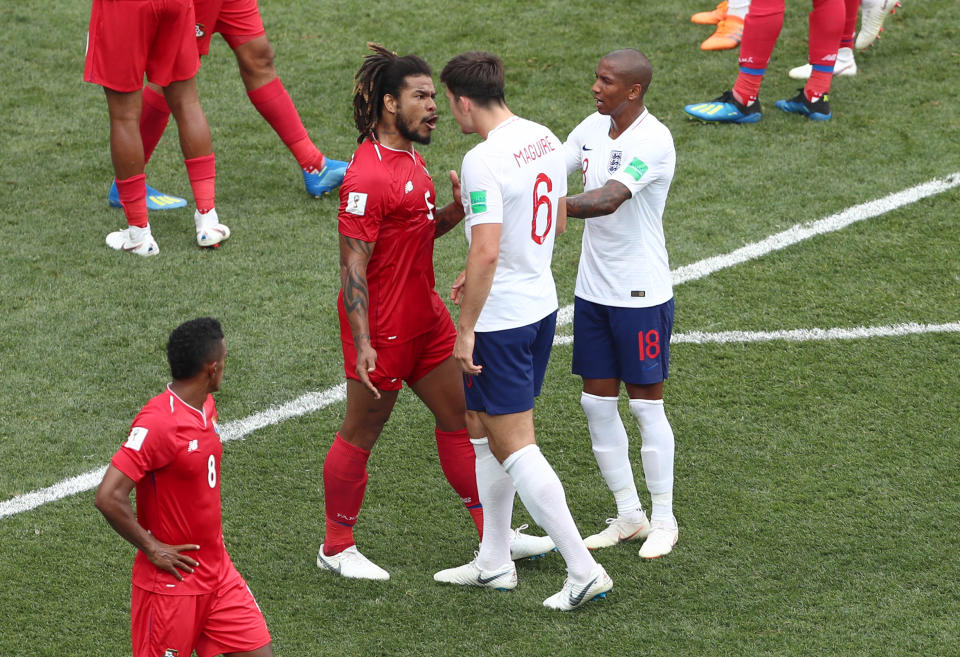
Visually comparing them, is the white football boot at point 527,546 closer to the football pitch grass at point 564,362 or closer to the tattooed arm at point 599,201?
the football pitch grass at point 564,362

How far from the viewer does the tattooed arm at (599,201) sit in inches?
183

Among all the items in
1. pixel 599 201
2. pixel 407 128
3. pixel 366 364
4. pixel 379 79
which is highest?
pixel 379 79

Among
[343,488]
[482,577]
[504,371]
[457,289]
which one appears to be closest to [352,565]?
[343,488]

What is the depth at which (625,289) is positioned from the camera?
16.0ft

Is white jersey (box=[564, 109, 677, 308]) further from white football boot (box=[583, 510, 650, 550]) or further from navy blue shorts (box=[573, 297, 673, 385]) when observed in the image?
white football boot (box=[583, 510, 650, 550])

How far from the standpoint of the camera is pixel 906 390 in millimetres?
6020

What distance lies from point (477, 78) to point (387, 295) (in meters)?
0.88

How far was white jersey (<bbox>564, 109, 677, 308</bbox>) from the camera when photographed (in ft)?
15.8

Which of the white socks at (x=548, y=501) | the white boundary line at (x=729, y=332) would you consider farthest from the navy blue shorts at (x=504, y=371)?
the white boundary line at (x=729, y=332)

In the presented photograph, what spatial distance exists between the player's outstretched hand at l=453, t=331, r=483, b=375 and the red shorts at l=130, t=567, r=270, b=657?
1069mm

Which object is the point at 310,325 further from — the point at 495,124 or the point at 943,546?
the point at 943,546

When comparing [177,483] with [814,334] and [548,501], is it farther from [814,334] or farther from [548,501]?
[814,334]

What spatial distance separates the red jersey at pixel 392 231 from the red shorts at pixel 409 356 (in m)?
0.04

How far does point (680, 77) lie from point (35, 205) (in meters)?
4.85
